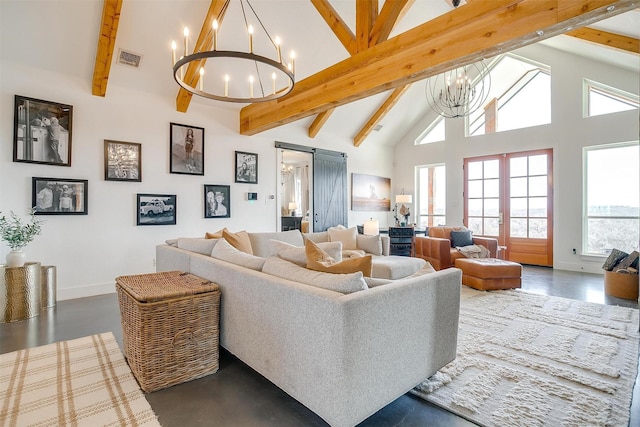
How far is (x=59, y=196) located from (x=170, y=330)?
3.29 meters

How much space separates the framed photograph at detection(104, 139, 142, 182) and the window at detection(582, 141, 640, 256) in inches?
311

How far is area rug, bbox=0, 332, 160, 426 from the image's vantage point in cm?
178

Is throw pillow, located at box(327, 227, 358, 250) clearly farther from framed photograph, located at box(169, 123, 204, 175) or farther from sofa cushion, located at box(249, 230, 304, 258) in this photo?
framed photograph, located at box(169, 123, 204, 175)

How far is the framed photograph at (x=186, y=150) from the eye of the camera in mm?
5117

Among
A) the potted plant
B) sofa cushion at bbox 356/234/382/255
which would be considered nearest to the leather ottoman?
sofa cushion at bbox 356/234/382/255

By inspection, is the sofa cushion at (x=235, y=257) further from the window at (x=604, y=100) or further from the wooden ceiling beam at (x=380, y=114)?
the window at (x=604, y=100)

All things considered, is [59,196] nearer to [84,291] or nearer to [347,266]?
[84,291]

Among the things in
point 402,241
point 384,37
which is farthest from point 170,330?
point 402,241

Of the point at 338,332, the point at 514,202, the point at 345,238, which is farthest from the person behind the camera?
the point at 514,202

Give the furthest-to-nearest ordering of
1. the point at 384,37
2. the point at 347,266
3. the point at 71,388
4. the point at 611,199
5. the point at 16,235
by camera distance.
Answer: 1. the point at 611,199
2. the point at 384,37
3. the point at 16,235
4. the point at 71,388
5. the point at 347,266

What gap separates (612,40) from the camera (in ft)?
14.3

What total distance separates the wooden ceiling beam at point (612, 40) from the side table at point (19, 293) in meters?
7.56

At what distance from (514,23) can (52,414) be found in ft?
13.9

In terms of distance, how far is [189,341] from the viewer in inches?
86.6
